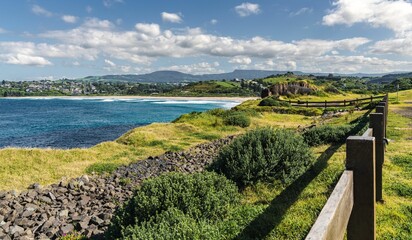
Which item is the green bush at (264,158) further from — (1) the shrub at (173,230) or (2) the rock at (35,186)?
(2) the rock at (35,186)

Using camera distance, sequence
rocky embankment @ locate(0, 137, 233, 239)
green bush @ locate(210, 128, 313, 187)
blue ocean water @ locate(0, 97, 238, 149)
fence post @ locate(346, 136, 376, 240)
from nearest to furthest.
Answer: fence post @ locate(346, 136, 376, 240) < rocky embankment @ locate(0, 137, 233, 239) < green bush @ locate(210, 128, 313, 187) < blue ocean water @ locate(0, 97, 238, 149)

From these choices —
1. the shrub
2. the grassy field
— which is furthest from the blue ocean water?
the shrub

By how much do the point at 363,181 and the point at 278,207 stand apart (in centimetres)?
462

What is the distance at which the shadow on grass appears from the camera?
261 inches

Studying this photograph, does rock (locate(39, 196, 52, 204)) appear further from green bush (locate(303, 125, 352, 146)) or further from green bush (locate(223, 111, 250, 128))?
green bush (locate(223, 111, 250, 128))

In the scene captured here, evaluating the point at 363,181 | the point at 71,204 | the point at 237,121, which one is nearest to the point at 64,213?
the point at 71,204

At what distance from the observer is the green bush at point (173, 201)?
6988 millimetres

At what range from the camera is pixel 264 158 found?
390 inches

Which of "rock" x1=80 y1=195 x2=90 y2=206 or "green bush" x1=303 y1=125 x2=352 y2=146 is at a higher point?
"green bush" x1=303 y1=125 x2=352 y2=146

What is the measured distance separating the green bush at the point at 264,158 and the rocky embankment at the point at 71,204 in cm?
372

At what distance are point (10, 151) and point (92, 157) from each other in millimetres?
4608

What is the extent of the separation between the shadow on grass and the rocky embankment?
4245mm

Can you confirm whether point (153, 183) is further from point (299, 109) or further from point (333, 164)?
point (299, 109)

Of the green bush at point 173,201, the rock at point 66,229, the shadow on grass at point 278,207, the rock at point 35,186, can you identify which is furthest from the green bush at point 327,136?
the rock at point 35,186
